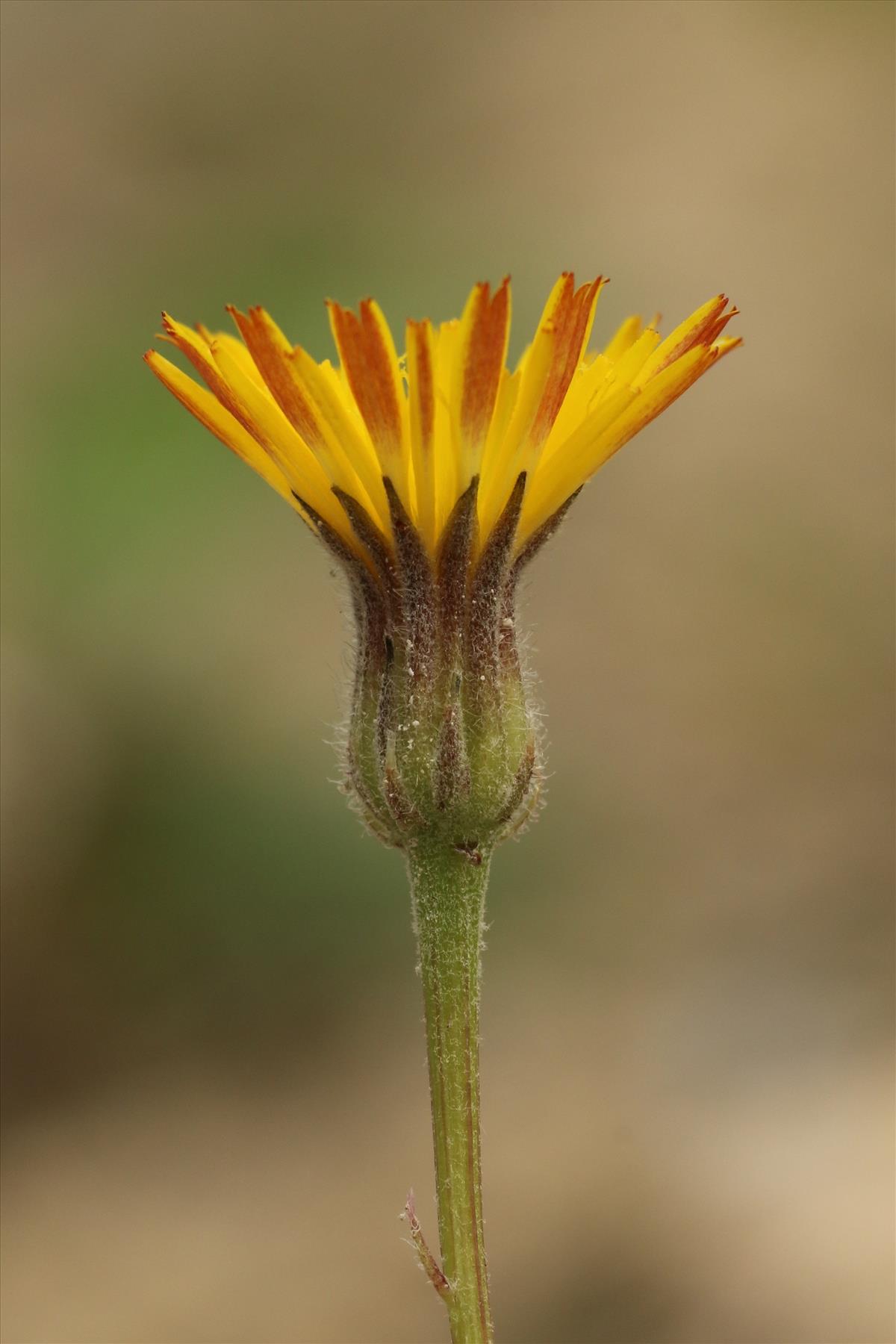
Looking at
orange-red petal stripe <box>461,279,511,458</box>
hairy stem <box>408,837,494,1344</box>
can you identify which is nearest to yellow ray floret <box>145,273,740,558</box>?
orange-red petal stripe <box>461,279,511,458</box>

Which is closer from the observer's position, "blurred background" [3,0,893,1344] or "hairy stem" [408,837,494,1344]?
"hairy stem" [408,837,494,1344]

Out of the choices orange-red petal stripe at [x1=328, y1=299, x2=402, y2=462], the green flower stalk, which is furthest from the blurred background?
orange-red petal stripe at [x1=328, y1=299, x2=402, y2=462]

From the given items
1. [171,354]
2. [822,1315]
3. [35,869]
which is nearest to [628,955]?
[822,1315]

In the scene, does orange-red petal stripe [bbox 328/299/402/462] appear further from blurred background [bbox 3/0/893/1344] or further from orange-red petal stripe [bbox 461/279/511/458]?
blurred background [bbox 3/0/893/1344]

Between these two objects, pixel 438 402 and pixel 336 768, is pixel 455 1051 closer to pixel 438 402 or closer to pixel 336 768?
pixel 438 402

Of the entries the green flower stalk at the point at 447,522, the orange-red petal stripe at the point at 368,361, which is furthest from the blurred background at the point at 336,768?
the orange-red petal stripe at the point at 368,361

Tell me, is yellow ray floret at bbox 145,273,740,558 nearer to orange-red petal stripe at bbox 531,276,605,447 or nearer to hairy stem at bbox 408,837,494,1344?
orange-red petal stripe at bbox 531,276,605,447

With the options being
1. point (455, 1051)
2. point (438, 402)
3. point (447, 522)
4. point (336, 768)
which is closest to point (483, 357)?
point (438, 402)

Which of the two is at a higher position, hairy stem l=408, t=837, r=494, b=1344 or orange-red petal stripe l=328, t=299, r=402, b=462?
orange-red petal stripe l=328, t=299, r=402, b=462
